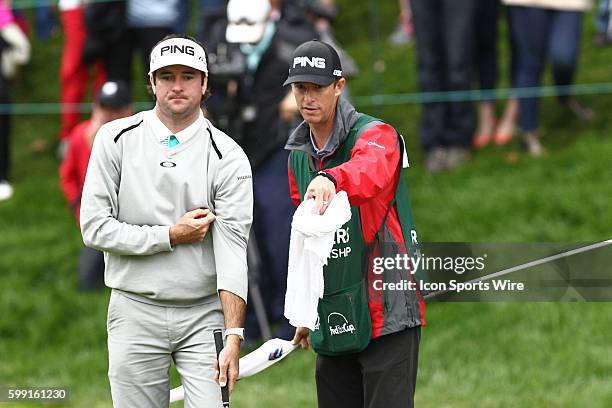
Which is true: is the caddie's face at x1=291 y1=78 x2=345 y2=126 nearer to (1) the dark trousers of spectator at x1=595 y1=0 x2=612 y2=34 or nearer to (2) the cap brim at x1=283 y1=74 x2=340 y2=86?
(2) the cap brim at x1=283 y1=74 x2=340 y2=86

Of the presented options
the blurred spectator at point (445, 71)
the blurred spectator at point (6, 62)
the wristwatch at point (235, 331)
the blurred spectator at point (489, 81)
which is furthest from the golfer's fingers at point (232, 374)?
the blurred spectator at point (6, 62)

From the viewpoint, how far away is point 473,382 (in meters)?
8.27

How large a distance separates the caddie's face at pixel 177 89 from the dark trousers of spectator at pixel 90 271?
16.1 feet

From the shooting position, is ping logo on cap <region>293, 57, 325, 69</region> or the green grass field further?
the green grass field

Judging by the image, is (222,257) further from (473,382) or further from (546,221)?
(546,221)

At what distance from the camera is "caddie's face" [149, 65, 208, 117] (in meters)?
5.29

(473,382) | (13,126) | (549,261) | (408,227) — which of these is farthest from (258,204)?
(13,126)

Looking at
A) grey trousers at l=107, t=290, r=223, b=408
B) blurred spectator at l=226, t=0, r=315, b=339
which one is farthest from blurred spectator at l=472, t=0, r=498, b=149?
grey trousers at l=107, t=290, r=223, b=408

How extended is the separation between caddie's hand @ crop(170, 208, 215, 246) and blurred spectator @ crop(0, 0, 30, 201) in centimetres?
652

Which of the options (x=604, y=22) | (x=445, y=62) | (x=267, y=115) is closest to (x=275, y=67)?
(x=267, y=115)

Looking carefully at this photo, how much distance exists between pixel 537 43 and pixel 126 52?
11.9ft

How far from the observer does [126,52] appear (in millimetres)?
11312

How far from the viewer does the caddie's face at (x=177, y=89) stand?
5289mm

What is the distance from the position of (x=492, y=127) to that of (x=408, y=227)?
5434 millimetres
